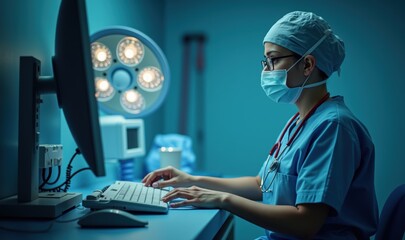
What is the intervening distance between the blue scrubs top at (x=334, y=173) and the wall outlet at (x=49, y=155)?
2.47 ft

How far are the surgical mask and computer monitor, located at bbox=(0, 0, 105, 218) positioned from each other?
0.70 m

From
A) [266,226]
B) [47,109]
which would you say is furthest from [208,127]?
[266,226]

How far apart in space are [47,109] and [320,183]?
1006 millimetres

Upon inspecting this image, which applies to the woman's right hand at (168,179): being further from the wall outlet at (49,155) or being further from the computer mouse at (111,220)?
the computer mouse at (111,220)

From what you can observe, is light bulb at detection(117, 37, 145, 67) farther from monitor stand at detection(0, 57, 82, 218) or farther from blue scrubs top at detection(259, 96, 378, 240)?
blue scrubs top at detection(259, 96, 378, 240)

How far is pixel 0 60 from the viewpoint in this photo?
1179 millimetres

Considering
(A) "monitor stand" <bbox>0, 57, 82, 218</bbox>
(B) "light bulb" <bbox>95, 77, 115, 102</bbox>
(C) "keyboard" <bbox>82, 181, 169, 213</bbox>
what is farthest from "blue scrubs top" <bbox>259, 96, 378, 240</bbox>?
(B) "light bulb" <bbox>95, 77, 115, 102</bbox>

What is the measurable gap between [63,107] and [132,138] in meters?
0.84

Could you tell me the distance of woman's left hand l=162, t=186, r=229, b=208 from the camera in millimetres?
1155

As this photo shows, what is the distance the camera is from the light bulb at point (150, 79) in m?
1.70

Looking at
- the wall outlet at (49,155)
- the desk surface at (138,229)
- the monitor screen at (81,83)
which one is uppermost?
the monitor screen at (81,83)

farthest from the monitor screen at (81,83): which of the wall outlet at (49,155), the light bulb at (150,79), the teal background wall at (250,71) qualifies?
the teal background wall at (250,71)

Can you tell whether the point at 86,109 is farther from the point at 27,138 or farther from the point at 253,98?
the point at 253,98

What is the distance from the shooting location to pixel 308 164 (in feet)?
3.67
